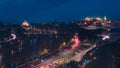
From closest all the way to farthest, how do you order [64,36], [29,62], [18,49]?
[29,62] → [18,49] → [64,36]

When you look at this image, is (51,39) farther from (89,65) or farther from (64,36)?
(89,65)

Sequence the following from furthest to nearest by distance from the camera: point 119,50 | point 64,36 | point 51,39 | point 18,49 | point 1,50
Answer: point 51,39
point 64,36
point 18,49
point 1,50
point 119,50

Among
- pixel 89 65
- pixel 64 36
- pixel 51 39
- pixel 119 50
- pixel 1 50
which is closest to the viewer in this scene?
pixel 89 65

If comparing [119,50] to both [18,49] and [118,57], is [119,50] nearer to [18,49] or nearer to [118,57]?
[118,57]

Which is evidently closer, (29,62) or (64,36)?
(29,62)

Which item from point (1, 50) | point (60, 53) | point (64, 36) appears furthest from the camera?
point (64, 36)

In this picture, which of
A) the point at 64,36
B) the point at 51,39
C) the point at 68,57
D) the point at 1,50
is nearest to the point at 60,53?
the point at 68,57

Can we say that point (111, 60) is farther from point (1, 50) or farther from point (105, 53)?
point (1, 50)

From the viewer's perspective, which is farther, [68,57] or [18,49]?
[18,49]

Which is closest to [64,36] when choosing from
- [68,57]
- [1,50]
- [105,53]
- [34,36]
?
[34,36]
